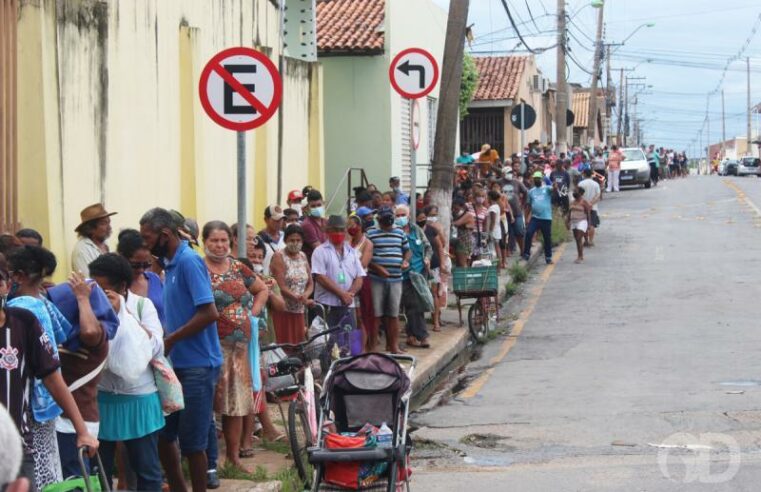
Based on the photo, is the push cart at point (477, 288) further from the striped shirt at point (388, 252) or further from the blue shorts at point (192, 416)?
the blue shorts at point (192, 416)

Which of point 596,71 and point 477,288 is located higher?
point 596,71

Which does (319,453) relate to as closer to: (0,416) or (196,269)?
(196,269)

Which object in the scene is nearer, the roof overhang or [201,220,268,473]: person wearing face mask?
[201,220,268,473]: person wearing face mask

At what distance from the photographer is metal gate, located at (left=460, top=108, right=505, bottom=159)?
152ft

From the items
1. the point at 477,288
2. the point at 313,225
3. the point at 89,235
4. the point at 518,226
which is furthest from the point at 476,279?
the point at 518,226

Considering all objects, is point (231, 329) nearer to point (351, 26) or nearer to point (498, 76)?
point (351, 26)

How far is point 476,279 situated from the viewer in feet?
52.8

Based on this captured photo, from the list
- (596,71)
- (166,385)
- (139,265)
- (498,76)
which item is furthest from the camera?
(596,71)

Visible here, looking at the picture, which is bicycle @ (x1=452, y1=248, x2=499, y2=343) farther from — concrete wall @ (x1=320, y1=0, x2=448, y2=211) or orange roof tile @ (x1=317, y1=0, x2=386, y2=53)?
orange roof tile @ (x1=317, y1=0, x2=386, y2=53)

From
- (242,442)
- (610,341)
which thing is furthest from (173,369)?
(610,341)

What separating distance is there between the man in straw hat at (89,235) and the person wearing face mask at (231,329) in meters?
1.13

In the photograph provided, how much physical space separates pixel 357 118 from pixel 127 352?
778 inches

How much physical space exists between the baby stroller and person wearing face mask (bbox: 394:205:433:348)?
6.55 meters

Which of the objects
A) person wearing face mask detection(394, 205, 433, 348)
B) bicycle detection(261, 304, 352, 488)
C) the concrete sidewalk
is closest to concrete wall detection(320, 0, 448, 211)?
the concrete sidewalk
